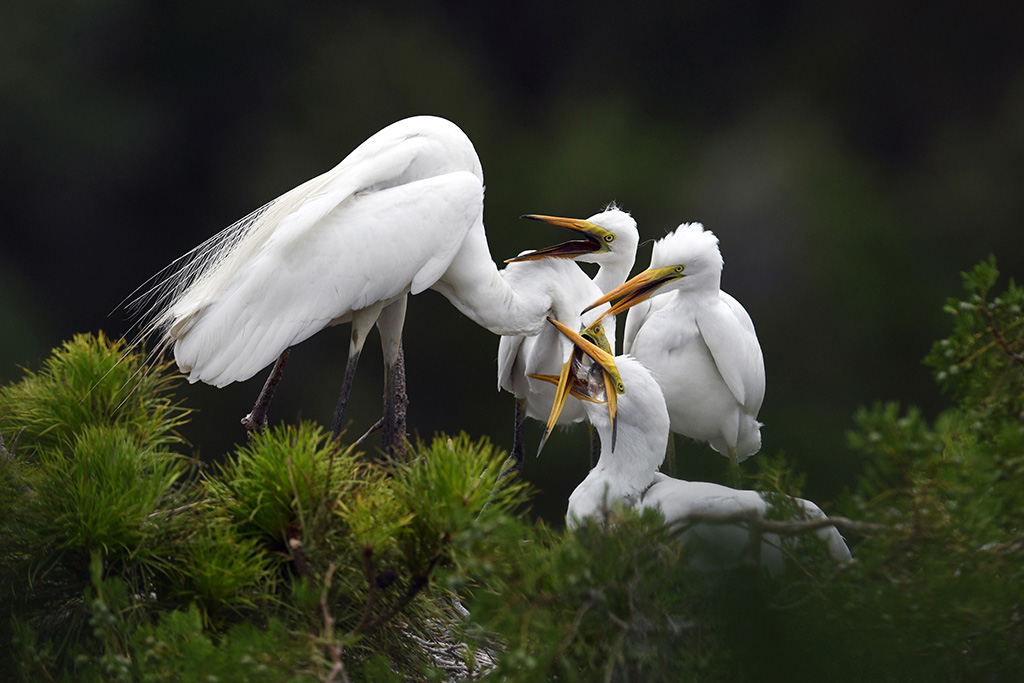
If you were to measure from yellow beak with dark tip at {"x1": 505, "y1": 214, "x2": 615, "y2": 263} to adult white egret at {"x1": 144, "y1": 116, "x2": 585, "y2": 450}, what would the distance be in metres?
0.11

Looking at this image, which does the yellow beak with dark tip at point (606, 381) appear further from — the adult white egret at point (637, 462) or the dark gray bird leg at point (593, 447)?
the dark gray bird leg at point (593, 447)

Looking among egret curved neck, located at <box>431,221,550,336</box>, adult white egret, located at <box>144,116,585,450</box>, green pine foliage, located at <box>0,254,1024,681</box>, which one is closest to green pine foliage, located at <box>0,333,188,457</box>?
adult white egret, located at <box>144,116,585,450</box>

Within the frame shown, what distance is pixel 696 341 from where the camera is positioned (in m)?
1.54

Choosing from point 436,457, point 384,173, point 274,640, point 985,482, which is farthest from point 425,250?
point 985,482

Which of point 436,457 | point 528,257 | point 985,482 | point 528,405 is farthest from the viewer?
point 528,405

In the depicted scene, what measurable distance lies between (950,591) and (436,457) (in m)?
0.42

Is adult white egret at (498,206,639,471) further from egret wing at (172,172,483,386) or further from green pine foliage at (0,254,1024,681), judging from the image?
green pine foliage at (0,254,1024,681)

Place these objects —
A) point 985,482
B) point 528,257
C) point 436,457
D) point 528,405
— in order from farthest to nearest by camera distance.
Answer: point 528,405 < point 528,257 < point 436,457 < point 985,482

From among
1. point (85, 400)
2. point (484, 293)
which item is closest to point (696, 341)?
point (484, 293)

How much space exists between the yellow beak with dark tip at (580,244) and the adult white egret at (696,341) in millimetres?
137

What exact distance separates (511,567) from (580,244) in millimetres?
997

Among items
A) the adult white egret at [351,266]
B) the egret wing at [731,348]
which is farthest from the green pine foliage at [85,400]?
the egret wing at [731,348]

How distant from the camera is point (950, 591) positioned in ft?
2.22

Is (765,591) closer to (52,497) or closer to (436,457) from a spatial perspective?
(436,457)
